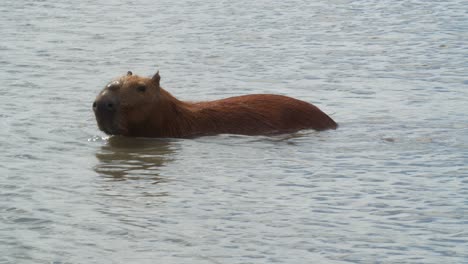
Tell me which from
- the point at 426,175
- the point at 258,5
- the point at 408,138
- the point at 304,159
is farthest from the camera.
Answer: the point at 258,5

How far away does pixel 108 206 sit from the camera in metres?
7.38

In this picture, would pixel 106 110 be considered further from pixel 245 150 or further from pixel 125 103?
pixel 245 150

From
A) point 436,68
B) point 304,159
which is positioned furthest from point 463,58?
point 304,159

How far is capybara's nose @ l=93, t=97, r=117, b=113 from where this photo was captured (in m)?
9.55

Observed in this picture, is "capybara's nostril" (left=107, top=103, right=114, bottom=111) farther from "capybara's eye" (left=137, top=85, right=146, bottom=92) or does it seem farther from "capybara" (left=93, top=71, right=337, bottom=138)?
"capybara's eye" (left=137, top=85, right=146, bottom=92)

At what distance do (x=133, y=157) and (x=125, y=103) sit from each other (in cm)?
71

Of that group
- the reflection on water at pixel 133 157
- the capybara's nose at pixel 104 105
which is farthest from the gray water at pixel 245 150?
the capybara's nose at pixel 104 105

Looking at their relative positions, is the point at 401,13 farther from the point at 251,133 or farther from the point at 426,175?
the point at 426,175

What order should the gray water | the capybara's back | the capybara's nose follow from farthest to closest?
the capybara's back
the capybara's nose
the gray water

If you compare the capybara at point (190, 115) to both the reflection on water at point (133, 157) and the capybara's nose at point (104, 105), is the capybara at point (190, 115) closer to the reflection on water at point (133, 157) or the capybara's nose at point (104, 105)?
the capybara's nose at point (104, 105)

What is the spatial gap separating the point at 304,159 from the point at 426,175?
38.9 inches

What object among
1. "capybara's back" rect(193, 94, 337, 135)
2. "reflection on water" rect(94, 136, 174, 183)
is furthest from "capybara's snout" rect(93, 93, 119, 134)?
"capybara's back" rect(193, 94, 337, 135)

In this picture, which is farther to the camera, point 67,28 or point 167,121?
point 67,28

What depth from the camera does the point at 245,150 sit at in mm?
9289
